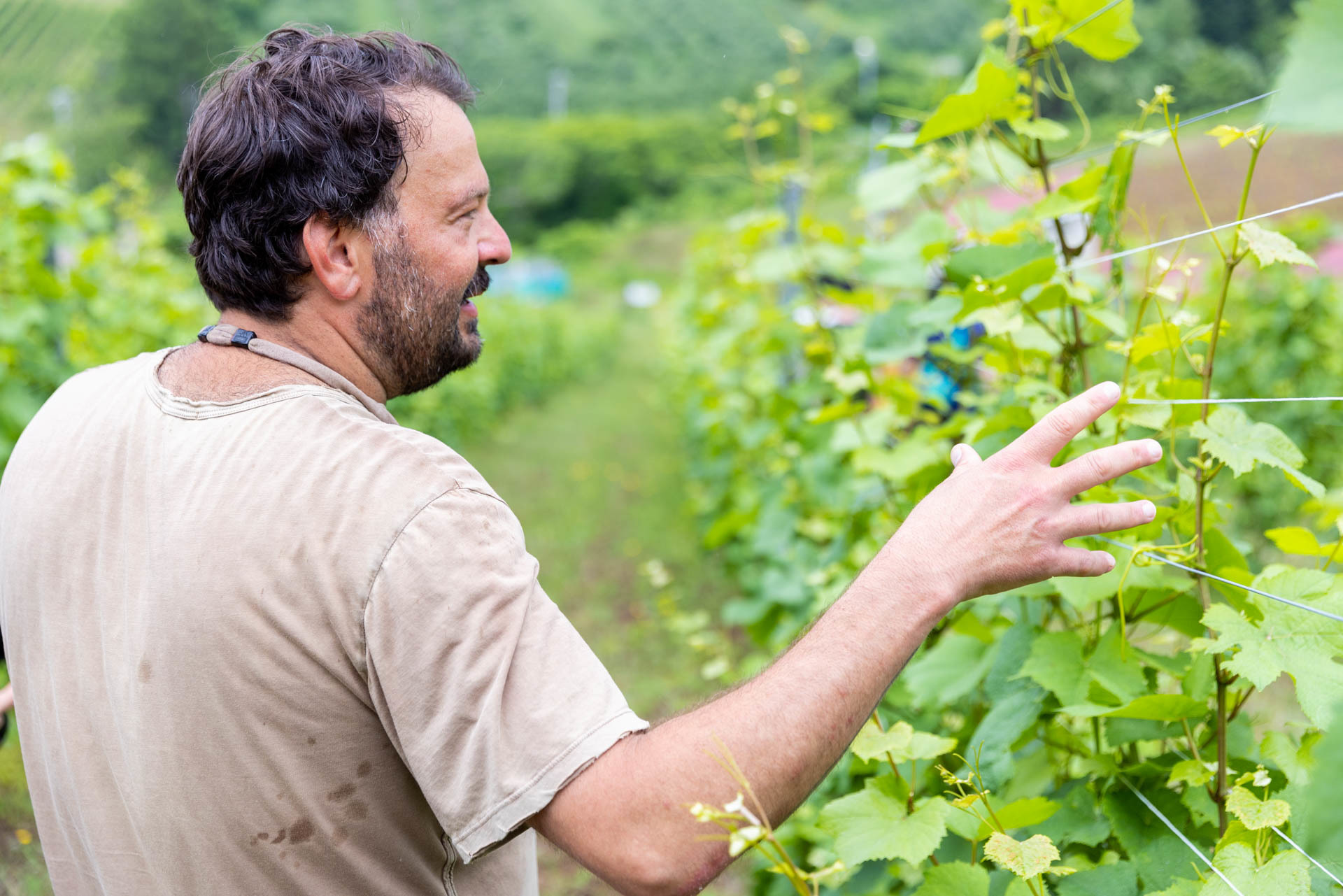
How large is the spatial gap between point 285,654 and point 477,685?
0.25 m

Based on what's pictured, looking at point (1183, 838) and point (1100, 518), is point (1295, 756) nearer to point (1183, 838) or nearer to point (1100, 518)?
point (1183, 838)

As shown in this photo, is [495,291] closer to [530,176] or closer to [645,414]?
[645,414]

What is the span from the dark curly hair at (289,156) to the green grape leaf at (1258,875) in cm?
128

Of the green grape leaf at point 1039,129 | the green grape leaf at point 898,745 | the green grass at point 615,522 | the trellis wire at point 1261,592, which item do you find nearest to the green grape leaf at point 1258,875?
the trellis wire at point 1261,592

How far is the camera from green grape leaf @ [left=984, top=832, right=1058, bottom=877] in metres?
0.98

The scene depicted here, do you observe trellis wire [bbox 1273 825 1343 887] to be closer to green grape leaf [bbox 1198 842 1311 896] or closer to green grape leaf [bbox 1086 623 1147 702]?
green grape leaf [bbox 1198 842 1311 896]

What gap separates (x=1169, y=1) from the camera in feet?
5.30

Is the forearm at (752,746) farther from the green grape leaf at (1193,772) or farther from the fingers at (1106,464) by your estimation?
the green grape leaf at (1193,772)

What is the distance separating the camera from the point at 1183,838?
42.6 inches

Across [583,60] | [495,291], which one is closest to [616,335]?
[495,291]

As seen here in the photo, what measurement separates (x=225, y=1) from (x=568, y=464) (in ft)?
24.8

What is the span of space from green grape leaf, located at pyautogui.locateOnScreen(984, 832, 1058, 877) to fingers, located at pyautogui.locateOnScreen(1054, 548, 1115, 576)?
28cm

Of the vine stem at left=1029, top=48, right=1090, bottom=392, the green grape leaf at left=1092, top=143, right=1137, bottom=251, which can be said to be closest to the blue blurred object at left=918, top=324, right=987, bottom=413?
the vine stem at left=1029, top=48, right=1090, bottom=392

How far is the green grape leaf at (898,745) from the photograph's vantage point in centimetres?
123
